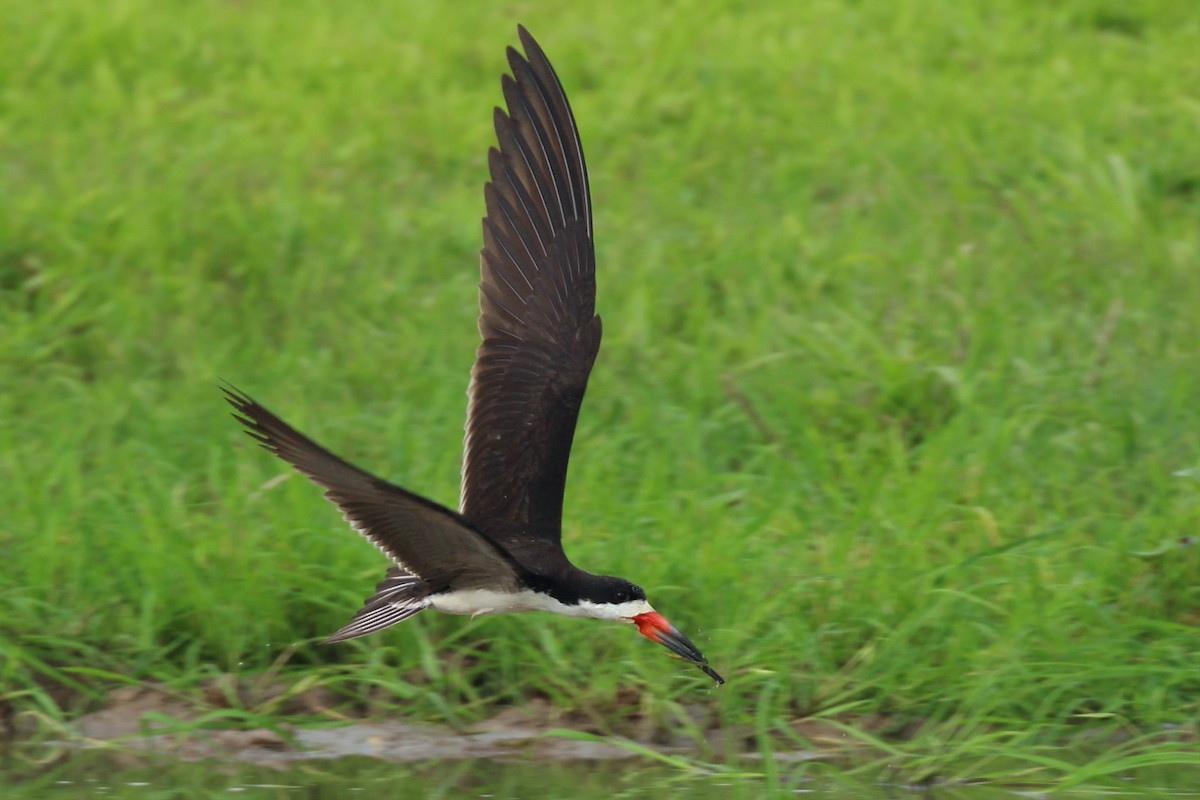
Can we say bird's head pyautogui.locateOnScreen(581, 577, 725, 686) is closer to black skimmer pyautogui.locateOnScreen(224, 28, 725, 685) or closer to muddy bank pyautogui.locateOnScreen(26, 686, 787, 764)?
black skimmer pyautogui.locateOnScreen(224, 28, 725, 685)

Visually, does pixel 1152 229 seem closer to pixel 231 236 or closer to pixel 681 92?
pixel 681 92

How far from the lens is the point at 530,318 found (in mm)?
4531

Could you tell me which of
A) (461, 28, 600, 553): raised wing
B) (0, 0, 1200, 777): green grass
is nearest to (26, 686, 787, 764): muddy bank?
(0, 0, 1200, 777): green grass

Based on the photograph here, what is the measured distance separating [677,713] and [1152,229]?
3.71 meters

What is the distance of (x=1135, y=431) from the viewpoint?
5.54 m

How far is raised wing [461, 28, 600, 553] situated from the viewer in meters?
4.36

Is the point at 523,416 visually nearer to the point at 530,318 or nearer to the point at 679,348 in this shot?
the point at 530,318

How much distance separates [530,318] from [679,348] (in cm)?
181

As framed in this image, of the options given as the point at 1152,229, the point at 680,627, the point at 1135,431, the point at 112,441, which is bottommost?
the point at 680,627

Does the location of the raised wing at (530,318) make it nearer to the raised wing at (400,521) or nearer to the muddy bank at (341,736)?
the raised wing at (400,521)

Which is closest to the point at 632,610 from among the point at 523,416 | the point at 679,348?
the point at 523,416

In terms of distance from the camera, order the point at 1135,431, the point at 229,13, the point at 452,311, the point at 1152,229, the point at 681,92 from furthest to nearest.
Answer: the point at 229,13 → the point at 681,92 → the point at 1152,229 → the point at 452,311 → the point at 1135,431

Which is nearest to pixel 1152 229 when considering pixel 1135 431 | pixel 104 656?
pixel 1135 431

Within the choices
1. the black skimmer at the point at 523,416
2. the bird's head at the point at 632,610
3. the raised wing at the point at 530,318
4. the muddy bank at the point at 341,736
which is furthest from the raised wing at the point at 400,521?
the muddy bank at the point at 341,736
